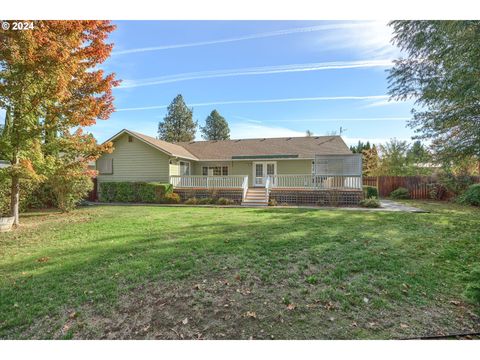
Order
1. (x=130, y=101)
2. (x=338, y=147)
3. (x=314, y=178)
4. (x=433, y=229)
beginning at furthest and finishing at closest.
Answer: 1. (x=338, y=147)
2. (x=314, y=178)
3. (x=130, y=101)
4. (x=433, y=229)

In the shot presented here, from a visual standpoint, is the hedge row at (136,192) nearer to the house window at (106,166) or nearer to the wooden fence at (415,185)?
the house window at (106,166)

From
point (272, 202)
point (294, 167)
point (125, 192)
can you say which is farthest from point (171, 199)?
point (294, 167)

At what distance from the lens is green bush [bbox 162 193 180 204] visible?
14.6 meters

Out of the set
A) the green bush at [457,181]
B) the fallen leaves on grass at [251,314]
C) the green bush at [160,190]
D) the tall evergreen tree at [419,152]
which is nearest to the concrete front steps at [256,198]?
the green bush at [160,190]

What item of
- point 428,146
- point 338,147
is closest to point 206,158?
point 338,147

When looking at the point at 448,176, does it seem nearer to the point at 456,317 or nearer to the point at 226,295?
the point at 456,317

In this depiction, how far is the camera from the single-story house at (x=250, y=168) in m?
14.0

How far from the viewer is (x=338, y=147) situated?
17.9 metres

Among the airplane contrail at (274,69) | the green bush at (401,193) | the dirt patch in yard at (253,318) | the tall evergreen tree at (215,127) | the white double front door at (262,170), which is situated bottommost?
the dirt patch in yard at (253,318)

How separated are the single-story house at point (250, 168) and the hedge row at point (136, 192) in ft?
2.75

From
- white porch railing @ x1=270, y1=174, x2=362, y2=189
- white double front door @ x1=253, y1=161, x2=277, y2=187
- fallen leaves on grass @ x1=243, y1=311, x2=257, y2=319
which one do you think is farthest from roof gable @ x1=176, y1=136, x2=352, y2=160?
fallen leaves on grass @ x1=243, y1=311, x2=257, y2=319

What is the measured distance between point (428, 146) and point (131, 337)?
11193 millimetres

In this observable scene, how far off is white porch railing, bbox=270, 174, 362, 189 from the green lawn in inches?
303

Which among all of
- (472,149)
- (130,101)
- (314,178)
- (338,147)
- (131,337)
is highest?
(130,101)
